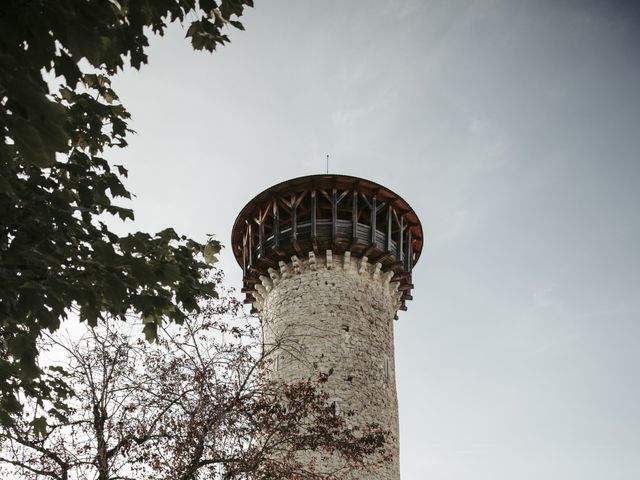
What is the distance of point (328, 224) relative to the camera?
1689cm

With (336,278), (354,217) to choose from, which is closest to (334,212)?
(354,217)

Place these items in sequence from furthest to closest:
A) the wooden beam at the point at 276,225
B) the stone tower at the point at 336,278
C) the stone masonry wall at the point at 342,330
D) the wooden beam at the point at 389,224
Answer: the wooden beam at the point at 389,224, the wooden beam at the point at 276,225, the stone tower at the point at 336,278, the stone masonry wall at the point at 342,330

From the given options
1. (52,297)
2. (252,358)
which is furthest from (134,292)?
(252,358)

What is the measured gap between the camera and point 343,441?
8.71 meters

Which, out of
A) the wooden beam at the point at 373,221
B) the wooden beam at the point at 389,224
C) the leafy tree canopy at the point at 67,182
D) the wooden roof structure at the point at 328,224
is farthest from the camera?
the wooden beam at the point at 389,224

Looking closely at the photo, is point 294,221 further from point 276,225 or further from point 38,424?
Result: point 38,424

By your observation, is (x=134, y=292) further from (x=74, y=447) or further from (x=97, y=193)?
(x=74, y=447)

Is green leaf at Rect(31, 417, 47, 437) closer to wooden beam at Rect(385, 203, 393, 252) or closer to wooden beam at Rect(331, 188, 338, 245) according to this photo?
wooden beam at Rect(331, 188, 338, 245)

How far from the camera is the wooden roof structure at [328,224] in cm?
1650

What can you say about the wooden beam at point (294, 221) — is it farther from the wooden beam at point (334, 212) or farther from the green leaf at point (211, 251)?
the green leaf at point (211, 251)

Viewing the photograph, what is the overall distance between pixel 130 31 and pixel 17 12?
108 cm

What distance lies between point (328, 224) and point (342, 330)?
3523mm

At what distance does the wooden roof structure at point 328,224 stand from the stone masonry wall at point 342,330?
407mm

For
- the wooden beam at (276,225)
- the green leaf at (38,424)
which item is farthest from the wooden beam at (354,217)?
the green leaf at (38,424)
